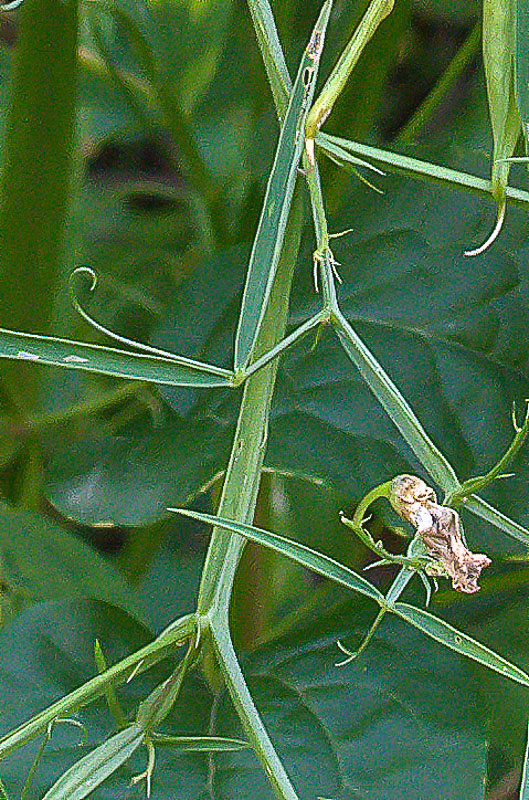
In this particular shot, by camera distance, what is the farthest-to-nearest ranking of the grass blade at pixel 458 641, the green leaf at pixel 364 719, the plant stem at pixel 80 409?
the plant stem at pixel 80 409 < the green leaf at pixel 364 719 < the grass blade at pixel 458 641

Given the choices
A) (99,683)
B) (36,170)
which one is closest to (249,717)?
(99,683)

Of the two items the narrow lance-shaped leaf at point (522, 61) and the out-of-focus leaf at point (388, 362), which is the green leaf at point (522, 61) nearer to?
the narrow lance-shaped leaf at point (522, 61)

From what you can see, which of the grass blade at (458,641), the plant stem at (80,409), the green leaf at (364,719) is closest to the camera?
the grass blade at (458,641)

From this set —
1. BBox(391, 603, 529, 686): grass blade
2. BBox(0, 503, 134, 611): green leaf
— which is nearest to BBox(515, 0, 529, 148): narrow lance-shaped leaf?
BBox(391, 603, 529, 686): grass blade

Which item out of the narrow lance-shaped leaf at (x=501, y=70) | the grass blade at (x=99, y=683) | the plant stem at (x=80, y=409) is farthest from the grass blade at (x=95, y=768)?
the plant stem at (x=80, y=409)

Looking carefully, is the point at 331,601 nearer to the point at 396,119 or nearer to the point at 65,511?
the point at 65,511

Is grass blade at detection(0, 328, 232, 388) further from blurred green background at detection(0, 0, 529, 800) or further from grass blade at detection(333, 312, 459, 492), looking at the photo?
blurred green background at detection(0, 0, 529, 800)

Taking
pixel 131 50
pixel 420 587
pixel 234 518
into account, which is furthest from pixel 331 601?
pixel 131 50
